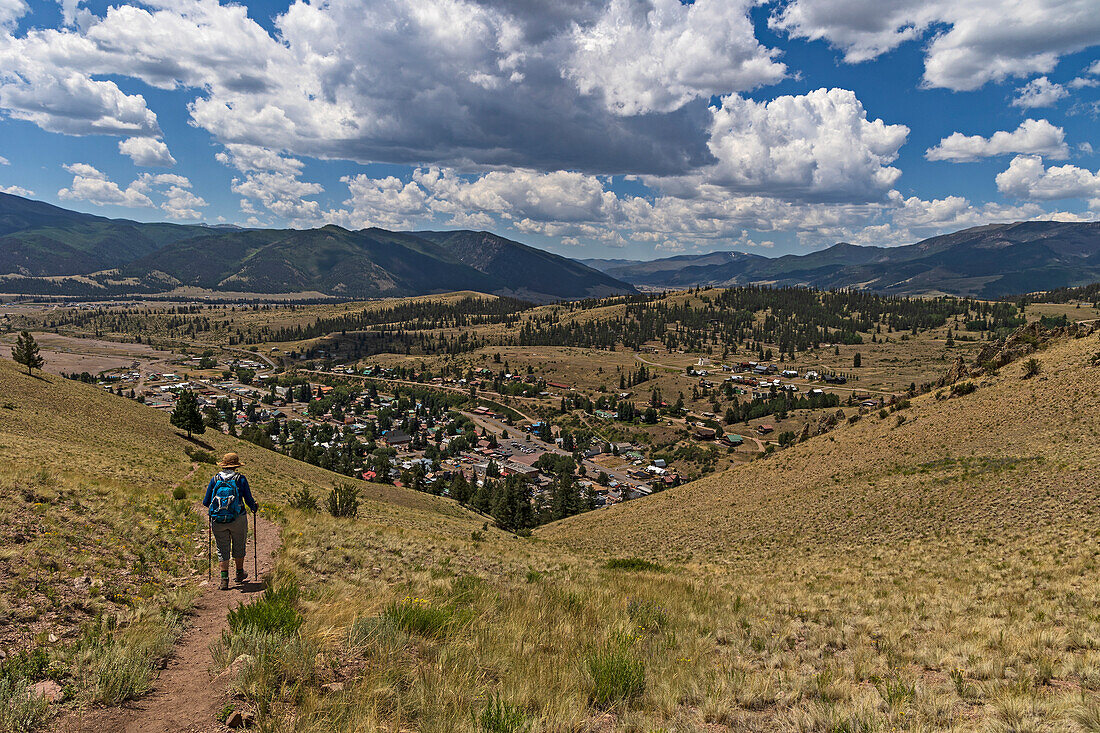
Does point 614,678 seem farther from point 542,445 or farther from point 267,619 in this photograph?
point 542,445

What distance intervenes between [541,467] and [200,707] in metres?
133

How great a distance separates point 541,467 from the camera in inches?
5349

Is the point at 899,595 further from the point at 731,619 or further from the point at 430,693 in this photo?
the point at 430,693

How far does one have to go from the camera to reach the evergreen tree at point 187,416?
5016 centimetres

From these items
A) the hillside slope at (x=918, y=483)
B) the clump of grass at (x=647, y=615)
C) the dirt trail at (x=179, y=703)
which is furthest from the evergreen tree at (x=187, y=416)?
the clump of grass at (x=647, y=615)

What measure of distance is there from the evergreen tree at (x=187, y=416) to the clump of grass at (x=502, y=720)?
56339 mm

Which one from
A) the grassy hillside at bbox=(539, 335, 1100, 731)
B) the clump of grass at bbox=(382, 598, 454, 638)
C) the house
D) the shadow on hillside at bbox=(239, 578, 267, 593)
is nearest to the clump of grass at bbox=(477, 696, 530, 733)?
the clump of grass at bbox=(382, 598, 454, 638)

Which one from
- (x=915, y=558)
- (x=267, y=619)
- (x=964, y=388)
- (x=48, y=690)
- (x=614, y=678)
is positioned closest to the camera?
(x=48, y=690)

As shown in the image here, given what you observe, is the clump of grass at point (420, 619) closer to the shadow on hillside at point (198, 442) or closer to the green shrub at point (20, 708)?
the green shrub at point (20, 708)

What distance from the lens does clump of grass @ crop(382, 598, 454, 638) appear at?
25.3 ft

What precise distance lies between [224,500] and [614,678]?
8282 mm

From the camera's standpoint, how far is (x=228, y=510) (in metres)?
10.0

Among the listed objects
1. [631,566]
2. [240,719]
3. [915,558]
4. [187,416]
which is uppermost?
[240,719]

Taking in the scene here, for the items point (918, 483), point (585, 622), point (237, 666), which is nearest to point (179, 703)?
point (237, 666)
